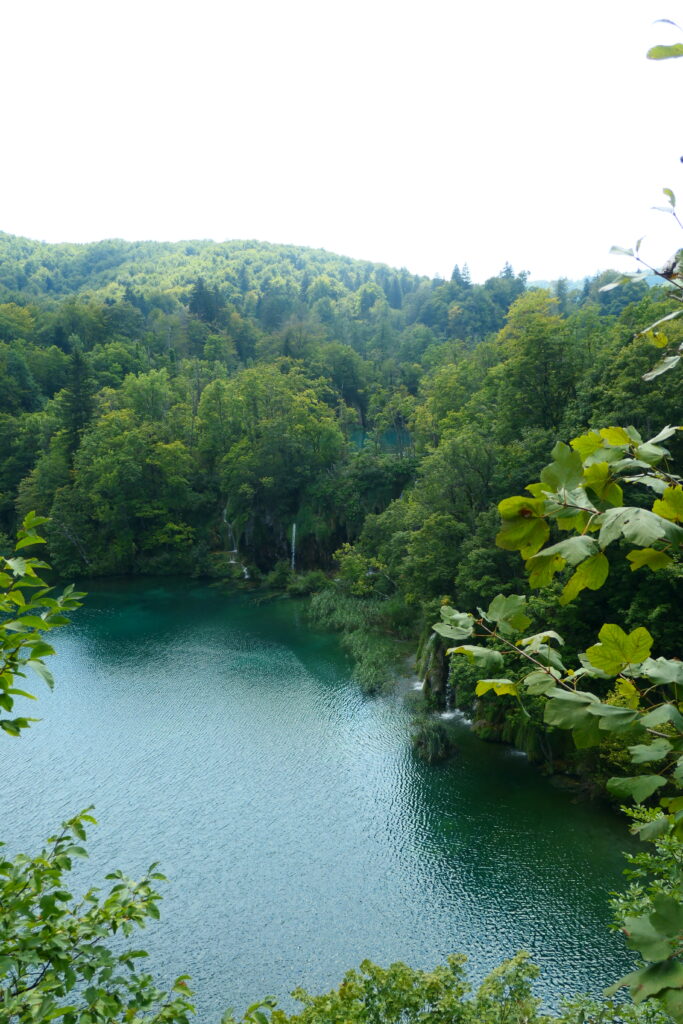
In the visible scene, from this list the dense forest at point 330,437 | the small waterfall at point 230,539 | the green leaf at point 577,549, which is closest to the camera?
the green leaf at point 577,549

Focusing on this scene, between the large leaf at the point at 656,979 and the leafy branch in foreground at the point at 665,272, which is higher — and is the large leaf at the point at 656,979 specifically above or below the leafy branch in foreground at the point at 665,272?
below

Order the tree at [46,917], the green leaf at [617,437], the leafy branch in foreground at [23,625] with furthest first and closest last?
the tree at [46,917], the leafy branch in foreground at [23,625], the green leaf at [617,437]

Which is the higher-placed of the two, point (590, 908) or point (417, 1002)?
point (417, 1002)

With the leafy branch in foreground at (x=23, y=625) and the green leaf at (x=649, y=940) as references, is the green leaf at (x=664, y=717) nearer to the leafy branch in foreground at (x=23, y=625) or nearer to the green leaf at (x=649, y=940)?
the green leaf at (x=649, y=940)

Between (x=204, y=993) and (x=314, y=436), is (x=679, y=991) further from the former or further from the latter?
(x=314, y=436)

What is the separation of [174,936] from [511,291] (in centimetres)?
6556

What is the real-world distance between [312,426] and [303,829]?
71.9 ft

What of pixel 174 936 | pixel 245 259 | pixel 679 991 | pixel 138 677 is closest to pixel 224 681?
pixel 138 677

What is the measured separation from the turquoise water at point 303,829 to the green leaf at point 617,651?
33.4ft

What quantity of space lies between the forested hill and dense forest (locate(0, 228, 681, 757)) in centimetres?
10

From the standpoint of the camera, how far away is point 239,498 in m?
32.1

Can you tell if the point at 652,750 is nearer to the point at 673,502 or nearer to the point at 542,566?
the point at 542,566

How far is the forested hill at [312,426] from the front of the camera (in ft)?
60.5

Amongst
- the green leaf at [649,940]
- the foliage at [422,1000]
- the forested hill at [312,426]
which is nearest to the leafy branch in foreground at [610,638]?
the green leaf at [649,940]
